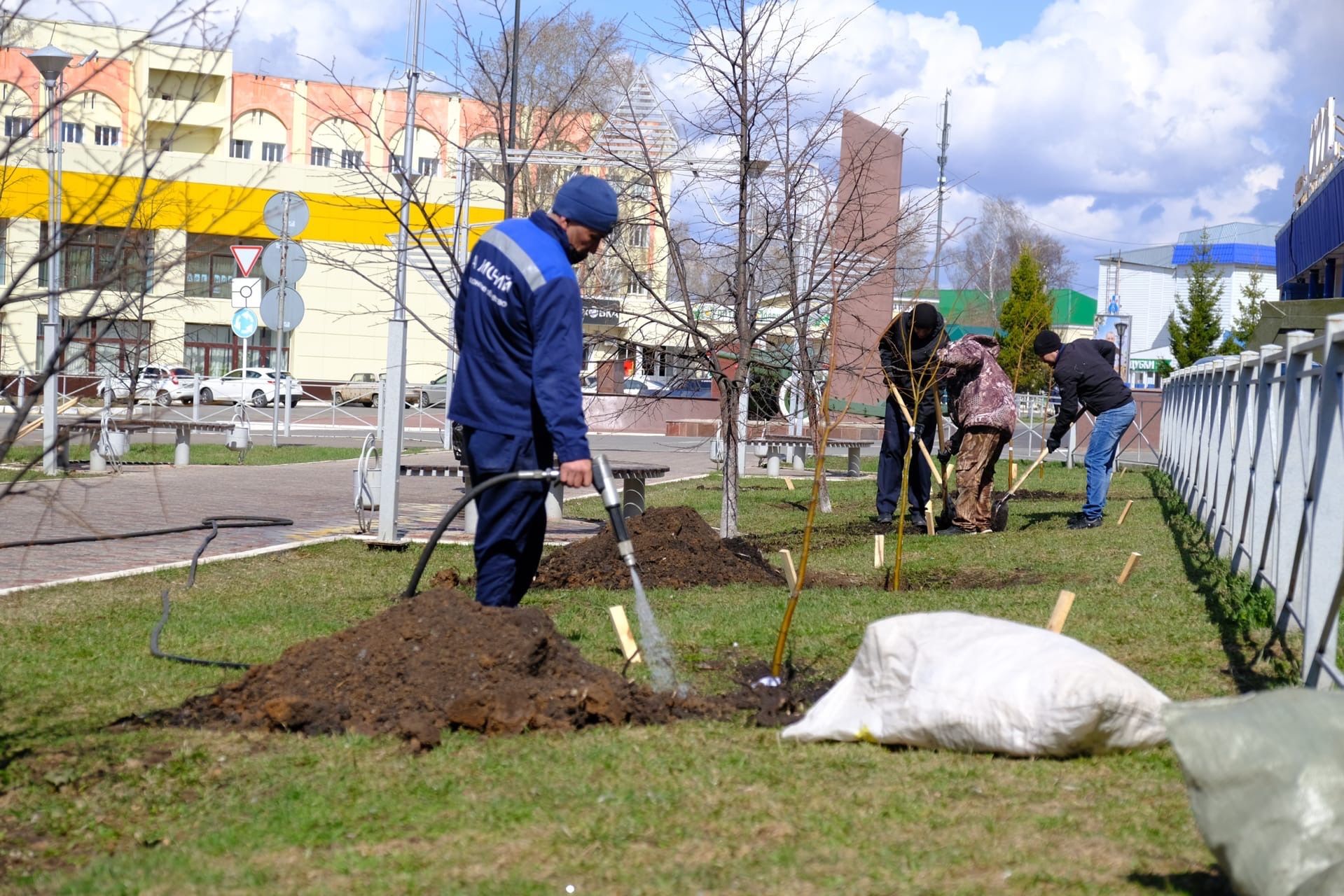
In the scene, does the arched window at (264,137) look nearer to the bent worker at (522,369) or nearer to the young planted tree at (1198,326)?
the young planted tree at (1198,326)

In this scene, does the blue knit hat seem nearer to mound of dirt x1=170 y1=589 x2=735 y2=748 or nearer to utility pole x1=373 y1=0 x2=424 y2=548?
mound of dirt x1=170 y1=589 x2=735 y2=748

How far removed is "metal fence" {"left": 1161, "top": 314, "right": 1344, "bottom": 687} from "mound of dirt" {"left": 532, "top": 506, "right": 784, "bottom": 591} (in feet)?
9.32

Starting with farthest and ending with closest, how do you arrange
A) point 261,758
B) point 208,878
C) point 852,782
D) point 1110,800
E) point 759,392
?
1. point 759,392
2. point 261,758
3. point 852,782
4. point 1110,800
5. point 208,878

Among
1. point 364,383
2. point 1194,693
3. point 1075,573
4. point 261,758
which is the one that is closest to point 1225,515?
point 1075,573

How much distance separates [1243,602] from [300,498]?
10.2 m

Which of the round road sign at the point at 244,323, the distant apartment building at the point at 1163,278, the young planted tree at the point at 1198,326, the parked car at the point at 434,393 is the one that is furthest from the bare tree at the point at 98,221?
the distant apartment building at the point at 1163,278

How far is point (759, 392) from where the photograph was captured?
447 inches

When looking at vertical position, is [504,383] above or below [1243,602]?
above

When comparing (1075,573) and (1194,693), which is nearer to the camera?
(1194,693)

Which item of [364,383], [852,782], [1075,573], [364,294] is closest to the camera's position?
[852,782]

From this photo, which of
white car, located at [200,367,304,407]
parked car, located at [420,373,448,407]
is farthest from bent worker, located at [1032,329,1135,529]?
white car, located at [200,367,304,407]

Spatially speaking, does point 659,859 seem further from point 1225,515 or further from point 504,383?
point 1225,515

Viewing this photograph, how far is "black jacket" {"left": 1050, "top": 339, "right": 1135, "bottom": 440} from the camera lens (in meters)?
12.4

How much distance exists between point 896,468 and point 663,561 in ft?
14.7
